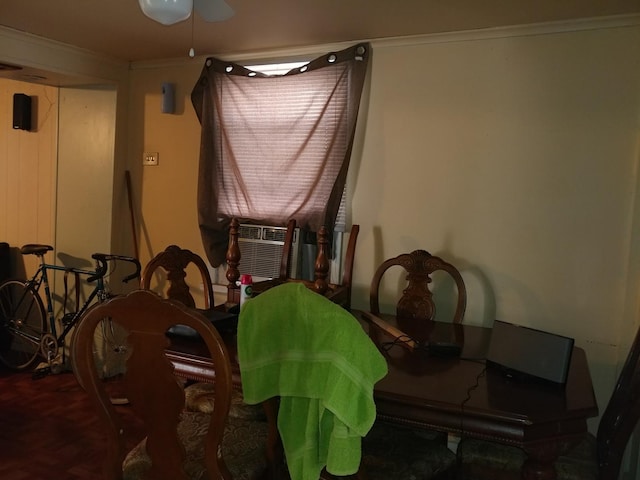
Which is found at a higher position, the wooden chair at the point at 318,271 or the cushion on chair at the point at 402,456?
the wooden chair at the point at 318,271

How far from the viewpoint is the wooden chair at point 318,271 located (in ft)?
8.17

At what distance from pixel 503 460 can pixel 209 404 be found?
1.10 m

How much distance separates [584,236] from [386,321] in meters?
1.03

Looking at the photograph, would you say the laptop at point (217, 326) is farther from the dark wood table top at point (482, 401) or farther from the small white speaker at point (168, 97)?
the small white speaker at point (168, 97)

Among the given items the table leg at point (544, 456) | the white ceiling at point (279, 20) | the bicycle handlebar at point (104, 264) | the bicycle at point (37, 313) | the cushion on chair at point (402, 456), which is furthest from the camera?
the bicycle at point (37, 313)

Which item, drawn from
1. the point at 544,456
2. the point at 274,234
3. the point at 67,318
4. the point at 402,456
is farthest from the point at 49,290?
the point at 544,456

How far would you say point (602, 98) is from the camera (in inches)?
94.5

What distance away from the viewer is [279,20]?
2584 mm

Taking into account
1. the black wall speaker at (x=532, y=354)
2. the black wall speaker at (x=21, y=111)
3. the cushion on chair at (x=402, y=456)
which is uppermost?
the black wall speaker at (x=21, y=111)

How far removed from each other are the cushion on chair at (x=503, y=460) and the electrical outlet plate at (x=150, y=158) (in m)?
2.71

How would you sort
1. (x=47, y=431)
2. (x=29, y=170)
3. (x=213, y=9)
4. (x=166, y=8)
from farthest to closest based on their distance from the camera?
(x=29, y=170), (x=47, y=431), (x=213, y=9), (x=166, y=8)

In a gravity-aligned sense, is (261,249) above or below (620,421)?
above

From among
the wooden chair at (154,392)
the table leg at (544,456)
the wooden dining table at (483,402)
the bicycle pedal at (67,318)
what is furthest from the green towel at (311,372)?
the bicycle pedal at (67,318)

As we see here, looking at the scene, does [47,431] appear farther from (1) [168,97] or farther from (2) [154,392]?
(1) [168,97]
